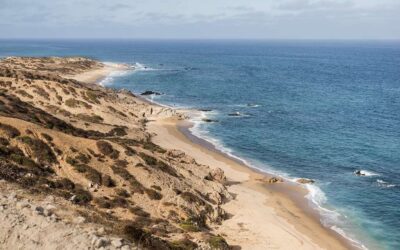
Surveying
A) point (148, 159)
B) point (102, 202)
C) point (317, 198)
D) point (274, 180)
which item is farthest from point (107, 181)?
point (317, 198)

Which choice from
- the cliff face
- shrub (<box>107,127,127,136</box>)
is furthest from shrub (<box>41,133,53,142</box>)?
shrub (<box>107,127,127,136</box>)

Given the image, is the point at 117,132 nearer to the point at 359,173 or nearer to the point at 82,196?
the point at 82,196

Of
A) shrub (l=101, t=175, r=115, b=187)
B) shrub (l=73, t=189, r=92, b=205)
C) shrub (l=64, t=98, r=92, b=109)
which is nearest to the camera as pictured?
shrub (l=73, t=189, r=92, b=205)

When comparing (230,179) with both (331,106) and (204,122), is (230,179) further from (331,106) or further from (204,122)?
(331,106)

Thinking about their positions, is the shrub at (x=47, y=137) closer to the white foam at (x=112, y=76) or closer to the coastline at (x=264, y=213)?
the coastline at (x=264, y=213)

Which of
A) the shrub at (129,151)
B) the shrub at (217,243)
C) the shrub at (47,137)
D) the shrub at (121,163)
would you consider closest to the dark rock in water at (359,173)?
the shrub at (129,151)

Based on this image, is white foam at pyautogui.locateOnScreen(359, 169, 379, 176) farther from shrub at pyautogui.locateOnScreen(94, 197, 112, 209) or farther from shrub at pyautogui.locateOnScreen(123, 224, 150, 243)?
shrub at pyautogui.locateOnScreen(123, 224, 150, 243)
